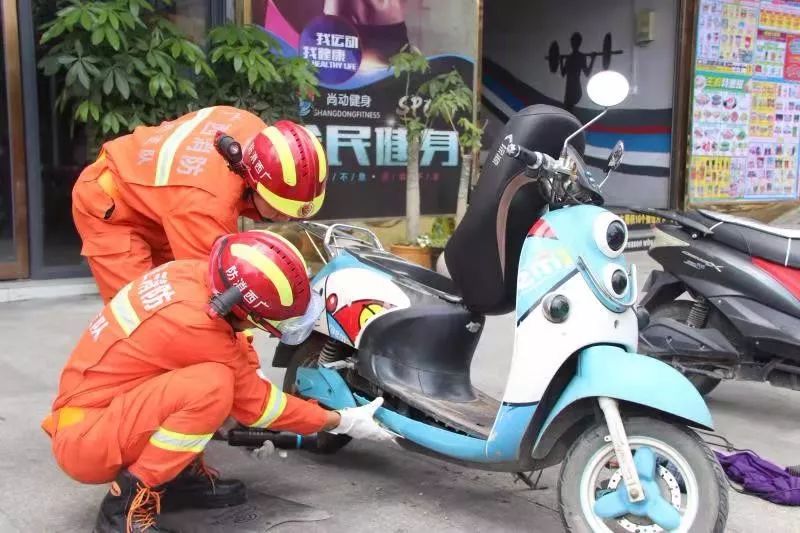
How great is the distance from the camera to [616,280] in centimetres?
283

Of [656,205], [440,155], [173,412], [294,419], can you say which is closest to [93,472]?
[173,412]

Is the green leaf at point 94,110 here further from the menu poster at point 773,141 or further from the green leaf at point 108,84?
the menu poster at point 773,141

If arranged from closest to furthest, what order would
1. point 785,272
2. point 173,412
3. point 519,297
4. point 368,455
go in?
point 173,412 < point 519,297 < point 368,455 < point 785,272

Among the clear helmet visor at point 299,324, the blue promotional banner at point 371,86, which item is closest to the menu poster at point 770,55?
the blue promotional banner at point 371,86

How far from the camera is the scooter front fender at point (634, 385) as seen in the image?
8.66 feet

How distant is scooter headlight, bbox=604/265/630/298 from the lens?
281cm

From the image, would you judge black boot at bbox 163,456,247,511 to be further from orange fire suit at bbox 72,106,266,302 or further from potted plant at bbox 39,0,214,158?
potted plant at bbox 39,0,214,158

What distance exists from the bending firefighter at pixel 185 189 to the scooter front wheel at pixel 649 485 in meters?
1.36

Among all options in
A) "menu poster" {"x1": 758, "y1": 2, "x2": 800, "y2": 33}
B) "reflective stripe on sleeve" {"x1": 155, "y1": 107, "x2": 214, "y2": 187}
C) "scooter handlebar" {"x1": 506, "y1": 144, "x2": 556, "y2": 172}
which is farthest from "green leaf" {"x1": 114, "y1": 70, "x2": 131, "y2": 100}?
"menu poster" {"x1": 758, "y1": 2, "x2": 800, "y2": 33}

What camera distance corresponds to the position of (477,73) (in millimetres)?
9406

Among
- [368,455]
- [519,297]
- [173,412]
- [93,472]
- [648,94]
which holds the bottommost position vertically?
[368,455]

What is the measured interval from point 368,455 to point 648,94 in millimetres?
9491

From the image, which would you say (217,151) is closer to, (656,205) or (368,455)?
(368,455)

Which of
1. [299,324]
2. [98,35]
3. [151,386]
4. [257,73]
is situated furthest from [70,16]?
A: [151,386]
